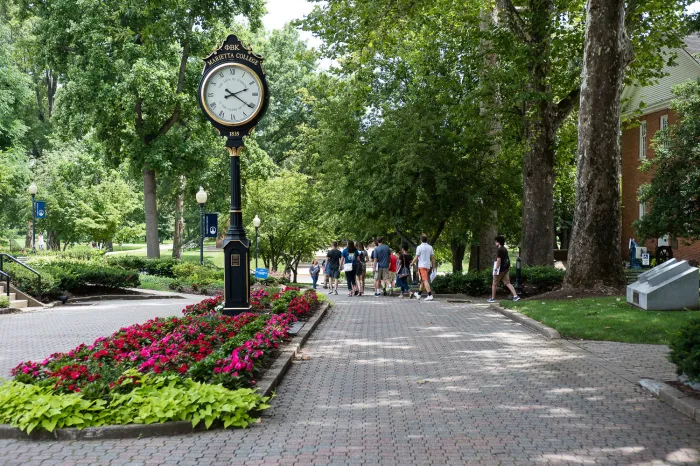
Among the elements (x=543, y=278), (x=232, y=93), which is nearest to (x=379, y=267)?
(x=543, y=278)

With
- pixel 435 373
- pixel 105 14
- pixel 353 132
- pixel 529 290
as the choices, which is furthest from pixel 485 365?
pixel 105 14

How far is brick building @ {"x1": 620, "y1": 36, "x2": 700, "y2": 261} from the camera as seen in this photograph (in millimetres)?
34312

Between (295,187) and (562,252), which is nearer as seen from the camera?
(562,252)

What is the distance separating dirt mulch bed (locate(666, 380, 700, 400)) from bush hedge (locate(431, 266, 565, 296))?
12.0 meters

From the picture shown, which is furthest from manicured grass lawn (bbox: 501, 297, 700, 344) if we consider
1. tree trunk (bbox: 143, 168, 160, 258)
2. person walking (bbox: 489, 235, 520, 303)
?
tree trunk (bbox: 143, 168, 160, 258)

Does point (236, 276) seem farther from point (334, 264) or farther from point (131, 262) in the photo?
point (131, 262)

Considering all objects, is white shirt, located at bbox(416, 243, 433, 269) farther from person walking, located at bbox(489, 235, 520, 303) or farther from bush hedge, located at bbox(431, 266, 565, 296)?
bush hedge, located at bbox(431, 266, 565, 296)

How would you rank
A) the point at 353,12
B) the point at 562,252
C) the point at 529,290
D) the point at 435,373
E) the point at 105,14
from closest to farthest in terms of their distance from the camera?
the point at 435,373 → the point at 529,290 → the point at 353,12 → the point at 105,14 → the point at 562,252

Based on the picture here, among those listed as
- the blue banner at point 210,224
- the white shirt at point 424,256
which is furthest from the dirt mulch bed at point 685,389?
the blue banner at point 210,224

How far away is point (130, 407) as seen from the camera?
5918 mm

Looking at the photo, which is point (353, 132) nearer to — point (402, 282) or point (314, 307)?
point (402, 282)

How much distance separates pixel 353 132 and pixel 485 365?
20.2 meters

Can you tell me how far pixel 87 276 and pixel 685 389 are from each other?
56.7ft

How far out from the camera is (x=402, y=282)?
21328 mm
